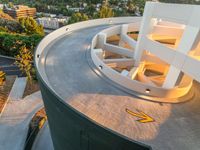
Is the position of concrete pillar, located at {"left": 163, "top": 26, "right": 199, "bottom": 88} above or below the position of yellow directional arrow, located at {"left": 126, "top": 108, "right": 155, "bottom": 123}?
above

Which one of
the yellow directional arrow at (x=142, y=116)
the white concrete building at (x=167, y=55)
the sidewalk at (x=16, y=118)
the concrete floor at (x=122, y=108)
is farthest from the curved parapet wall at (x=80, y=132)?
the sidewalk at (x=16, y=118)

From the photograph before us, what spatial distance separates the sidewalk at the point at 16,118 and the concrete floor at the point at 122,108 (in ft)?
29.4

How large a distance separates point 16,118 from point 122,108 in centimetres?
1609

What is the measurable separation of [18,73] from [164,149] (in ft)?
99.7

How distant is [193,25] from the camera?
1286cm

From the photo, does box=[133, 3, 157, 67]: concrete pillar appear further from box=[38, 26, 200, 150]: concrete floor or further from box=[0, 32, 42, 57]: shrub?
box=[0, 32, 42, 57]: shrub

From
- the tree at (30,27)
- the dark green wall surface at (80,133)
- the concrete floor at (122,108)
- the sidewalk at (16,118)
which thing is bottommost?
the sidewalk at (16,118)

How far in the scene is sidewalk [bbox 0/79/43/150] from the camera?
20438 mm

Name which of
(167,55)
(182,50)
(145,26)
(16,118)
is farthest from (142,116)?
(16,118)

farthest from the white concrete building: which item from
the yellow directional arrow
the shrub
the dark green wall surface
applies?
the shrub

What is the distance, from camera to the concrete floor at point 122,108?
11258 mm

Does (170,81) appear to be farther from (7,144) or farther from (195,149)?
(7,144)

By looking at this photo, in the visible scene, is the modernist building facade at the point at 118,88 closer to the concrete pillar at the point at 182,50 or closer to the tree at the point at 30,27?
the concrete pillar at the point at 182,50

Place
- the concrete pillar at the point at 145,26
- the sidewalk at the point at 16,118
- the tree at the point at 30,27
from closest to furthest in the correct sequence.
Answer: the concrete pillar at the point at 145,26
the sidewalk at the point at 16,118
the tree at the point at 30,27
